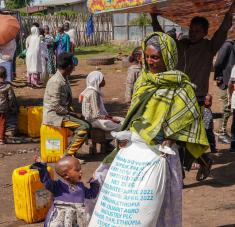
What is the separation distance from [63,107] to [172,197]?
→ 3.77 meters

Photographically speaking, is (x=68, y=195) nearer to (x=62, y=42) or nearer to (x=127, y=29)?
(x=62, y=42)

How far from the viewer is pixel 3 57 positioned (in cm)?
1100

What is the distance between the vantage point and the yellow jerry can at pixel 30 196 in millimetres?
5738

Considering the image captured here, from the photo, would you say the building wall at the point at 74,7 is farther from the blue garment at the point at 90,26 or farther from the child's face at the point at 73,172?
the child's face at the point at 73,172

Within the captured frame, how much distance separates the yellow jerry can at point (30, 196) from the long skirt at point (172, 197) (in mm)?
1920

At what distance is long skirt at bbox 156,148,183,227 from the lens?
163 inches

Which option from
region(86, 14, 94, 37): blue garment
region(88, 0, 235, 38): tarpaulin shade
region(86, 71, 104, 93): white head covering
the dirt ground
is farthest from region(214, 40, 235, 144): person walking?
region(86, 14, 94, 37): blue garment

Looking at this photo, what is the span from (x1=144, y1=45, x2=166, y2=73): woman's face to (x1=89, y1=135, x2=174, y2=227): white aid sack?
1.70ft

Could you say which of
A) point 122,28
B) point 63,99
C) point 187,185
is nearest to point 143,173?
point 187,185

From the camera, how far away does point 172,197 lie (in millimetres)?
4176

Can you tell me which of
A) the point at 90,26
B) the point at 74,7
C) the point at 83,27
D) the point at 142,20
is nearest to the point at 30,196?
the point at 142,20

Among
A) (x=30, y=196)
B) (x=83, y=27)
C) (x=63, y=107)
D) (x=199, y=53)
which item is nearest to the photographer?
(x=30, y=196)

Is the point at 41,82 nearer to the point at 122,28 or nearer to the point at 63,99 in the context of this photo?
the point at 63,99

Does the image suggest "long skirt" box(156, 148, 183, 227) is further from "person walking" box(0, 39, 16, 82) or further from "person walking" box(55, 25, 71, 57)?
"person walking" box(55, 25, 71, 57)
